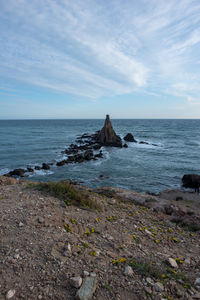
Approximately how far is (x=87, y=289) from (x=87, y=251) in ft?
3.95

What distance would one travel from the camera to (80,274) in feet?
12.4

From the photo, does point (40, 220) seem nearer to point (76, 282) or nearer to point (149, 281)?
point (76, 282)

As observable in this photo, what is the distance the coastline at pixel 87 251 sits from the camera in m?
3.54

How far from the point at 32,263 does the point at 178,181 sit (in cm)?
2045

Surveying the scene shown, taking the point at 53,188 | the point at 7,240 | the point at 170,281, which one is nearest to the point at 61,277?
the point at 7,240

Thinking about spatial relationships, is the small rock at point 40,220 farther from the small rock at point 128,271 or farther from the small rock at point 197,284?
the small rock at point 197,284

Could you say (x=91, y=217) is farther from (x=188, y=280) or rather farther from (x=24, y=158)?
(x=24, y=158)

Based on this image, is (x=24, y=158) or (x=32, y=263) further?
(x=24, y=158)

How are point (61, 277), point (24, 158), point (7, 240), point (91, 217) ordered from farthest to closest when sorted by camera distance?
point (24, 158) → point (91, 217) → point (7, 240) → point (61, 277)

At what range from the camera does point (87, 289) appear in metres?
3.41

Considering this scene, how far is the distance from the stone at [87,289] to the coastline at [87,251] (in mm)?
103

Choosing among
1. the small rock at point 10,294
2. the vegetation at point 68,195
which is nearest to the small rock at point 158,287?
the small rock at point 10,294

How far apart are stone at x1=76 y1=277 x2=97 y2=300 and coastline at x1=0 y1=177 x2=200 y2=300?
4.0 inches

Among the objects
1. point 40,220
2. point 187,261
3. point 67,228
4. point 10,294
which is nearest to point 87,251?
point 67,228
